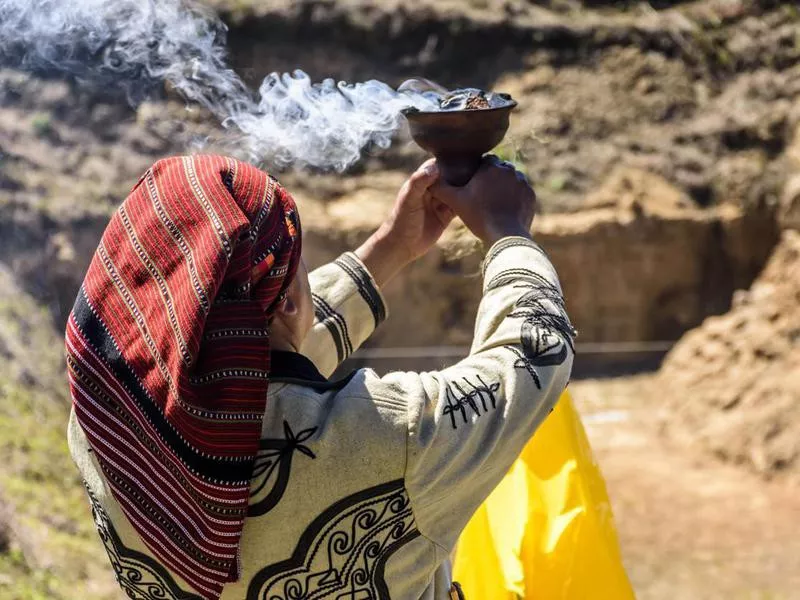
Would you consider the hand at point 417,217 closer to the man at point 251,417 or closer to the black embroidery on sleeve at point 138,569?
the man at point 251,417

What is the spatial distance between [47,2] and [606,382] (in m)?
6.60

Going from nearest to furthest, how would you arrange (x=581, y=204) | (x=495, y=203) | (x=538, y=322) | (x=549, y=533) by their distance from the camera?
(x=538, y=322) → (x=495, y=203) → (x=549, y=533) → (x=581, y=204)

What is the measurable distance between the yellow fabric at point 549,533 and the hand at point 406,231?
53cm

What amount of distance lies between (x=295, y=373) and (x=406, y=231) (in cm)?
70

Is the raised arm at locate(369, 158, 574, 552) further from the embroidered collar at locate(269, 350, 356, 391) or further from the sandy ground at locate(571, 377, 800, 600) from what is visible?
the sandy ground at locate(571, 377, 800, 600)

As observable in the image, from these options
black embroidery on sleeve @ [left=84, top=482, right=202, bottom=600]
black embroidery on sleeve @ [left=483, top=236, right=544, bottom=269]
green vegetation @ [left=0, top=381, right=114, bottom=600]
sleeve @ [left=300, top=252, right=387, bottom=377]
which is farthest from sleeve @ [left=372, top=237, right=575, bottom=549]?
green vegetation @ [left=0, top=381, right=114, bottom=600]

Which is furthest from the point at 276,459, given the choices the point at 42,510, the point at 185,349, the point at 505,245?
the point at 42,510

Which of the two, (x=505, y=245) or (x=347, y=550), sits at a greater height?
(x=505, y=245)

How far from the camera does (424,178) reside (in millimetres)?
1841

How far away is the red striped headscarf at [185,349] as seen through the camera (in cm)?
118

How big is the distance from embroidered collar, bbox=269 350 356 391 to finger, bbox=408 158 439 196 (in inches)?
24.4

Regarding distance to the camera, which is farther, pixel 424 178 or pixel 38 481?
pixel 38 481

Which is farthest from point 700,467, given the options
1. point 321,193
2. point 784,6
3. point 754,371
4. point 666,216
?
point 784,6

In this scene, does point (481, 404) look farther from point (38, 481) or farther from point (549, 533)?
point (38, 481)
